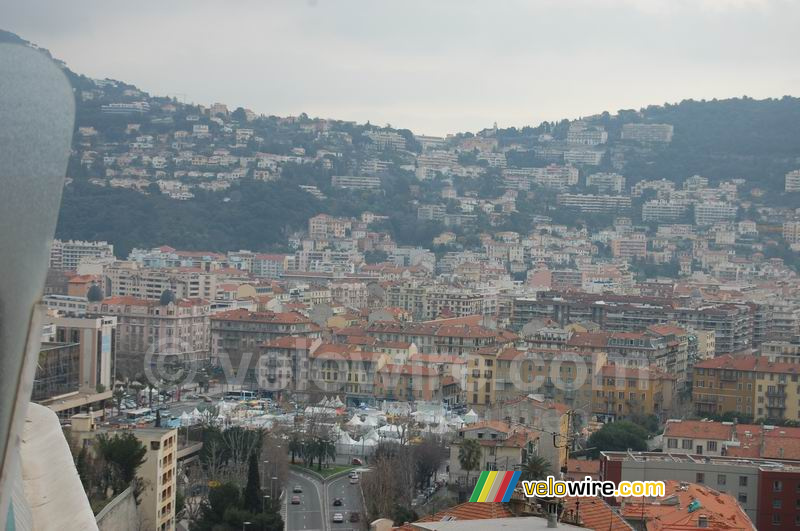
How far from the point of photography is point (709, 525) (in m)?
9.64

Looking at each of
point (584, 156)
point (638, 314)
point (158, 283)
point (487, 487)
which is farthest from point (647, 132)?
point (487, 487)

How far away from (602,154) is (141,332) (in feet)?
203

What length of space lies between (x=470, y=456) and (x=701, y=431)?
299 cm

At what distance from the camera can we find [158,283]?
44.3 m

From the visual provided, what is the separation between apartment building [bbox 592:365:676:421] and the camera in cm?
2666

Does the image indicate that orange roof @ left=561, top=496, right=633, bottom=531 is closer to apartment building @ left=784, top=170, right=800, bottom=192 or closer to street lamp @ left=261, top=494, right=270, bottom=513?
street lamp @ left=261, top=494, right=270, bottom=513

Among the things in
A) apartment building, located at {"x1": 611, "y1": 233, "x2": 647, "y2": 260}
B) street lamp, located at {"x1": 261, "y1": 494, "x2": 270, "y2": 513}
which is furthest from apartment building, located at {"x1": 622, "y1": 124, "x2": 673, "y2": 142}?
street lamp, located at {"x1": 261, "y1": 494, "x2": 270, "y2": 513}

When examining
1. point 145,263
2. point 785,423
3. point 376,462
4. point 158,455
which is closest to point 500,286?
point 145,263

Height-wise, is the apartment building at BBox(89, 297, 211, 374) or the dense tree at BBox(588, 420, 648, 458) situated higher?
the apartment building at BBox(89, 297, 211, 374)

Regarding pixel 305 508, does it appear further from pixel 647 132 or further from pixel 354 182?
pixel 647 132

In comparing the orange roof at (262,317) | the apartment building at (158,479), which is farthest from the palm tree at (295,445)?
the orange roof at (262,317)

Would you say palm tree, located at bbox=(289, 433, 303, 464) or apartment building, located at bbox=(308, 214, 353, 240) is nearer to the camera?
palm tree, located at bbox=(289, 433, 303, 464)

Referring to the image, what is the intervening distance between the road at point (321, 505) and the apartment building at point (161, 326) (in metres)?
16.1

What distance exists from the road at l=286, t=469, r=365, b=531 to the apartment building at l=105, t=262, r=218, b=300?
24624 mm
